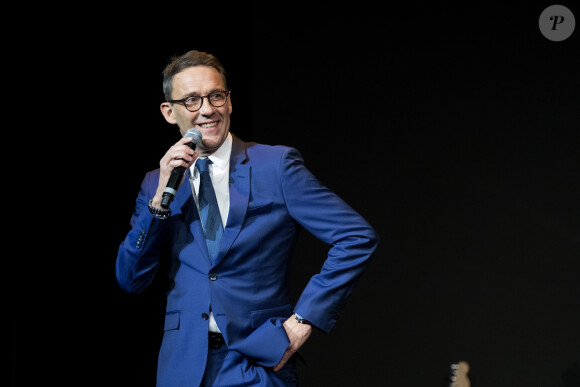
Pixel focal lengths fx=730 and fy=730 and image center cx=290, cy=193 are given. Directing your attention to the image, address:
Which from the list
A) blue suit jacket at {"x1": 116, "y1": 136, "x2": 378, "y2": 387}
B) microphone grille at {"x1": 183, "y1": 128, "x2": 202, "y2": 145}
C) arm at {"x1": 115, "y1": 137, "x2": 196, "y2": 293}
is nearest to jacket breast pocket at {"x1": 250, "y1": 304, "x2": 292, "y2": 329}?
blue suit jacket at {"x1": 116, "y1": 136, "x2": 378, "y2": 387}

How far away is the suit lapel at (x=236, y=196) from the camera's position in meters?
2.04

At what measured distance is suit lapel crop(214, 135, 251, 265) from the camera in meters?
2.04

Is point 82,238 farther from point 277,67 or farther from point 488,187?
point 488,187

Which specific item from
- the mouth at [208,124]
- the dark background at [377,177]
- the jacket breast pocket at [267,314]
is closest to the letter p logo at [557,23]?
the dark background at [377,177]

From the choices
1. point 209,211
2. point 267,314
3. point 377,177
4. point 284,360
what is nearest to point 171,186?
point 209,211

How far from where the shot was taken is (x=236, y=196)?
2.10 m

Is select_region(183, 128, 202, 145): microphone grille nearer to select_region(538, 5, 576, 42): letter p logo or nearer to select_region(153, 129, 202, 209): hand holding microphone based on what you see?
select_region(153, 129, 202, 209): hand holding microphone

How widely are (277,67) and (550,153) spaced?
4.60 feet

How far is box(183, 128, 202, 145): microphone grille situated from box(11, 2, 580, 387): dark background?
1179 millimetres

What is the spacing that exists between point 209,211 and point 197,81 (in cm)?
40

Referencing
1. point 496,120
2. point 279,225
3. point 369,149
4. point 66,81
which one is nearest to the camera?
point 279,225

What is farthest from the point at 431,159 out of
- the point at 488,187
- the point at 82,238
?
the point at 82,238

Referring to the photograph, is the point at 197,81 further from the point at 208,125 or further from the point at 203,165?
the point at 203,165

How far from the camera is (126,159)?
329 centimetres
